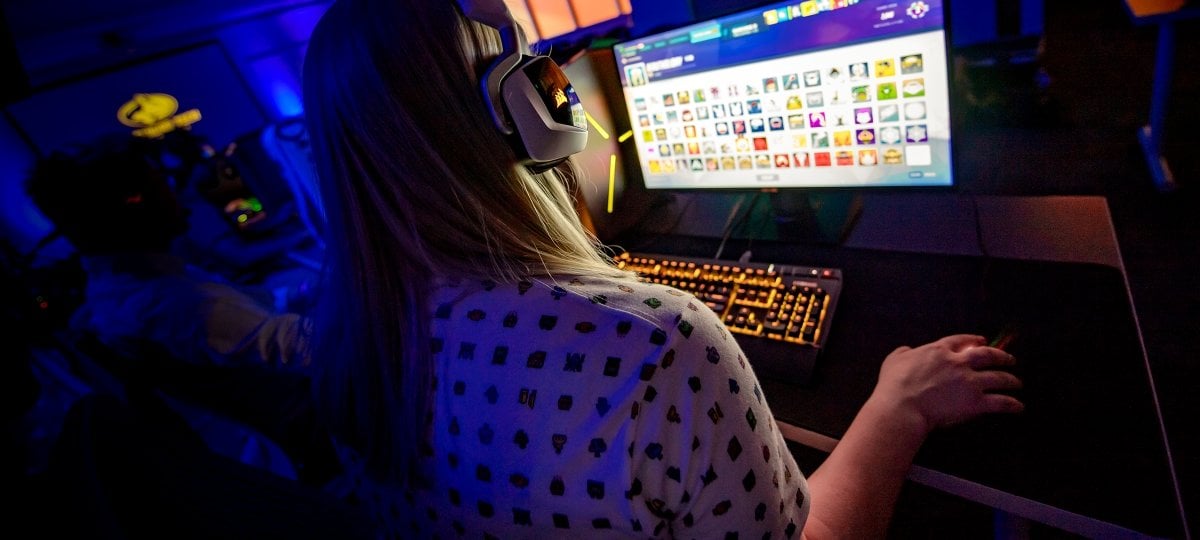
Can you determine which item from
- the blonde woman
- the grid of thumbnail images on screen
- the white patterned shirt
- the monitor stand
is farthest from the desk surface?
the white patterned shirt

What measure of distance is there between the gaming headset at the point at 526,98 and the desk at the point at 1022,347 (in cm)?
49

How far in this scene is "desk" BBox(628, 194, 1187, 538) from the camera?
0.59 m

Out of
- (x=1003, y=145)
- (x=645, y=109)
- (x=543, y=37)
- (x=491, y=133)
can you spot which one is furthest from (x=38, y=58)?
(x=1003, y=145)

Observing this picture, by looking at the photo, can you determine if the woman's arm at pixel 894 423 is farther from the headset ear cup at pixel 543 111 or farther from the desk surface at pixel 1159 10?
the desk surface at pixel 1159 10

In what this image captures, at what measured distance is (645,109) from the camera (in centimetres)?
117

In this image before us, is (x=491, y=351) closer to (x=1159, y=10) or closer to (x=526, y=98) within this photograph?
(x=526, y=98)

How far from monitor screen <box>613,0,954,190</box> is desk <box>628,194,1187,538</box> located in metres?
0.15

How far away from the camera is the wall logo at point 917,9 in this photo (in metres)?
0.81

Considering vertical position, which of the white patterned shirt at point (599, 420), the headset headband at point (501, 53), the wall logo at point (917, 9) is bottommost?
the white patterned shirt at point (599, 420)

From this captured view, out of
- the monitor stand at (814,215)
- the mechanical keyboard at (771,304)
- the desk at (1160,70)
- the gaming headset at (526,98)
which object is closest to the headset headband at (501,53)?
the gaming headset at (526,98)

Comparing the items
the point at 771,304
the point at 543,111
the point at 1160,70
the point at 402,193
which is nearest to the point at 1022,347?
the point at 771,304

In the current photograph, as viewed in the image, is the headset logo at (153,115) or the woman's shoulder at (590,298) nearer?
the woman's shoulder at (590,298)

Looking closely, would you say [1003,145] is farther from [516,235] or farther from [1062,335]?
[516,235]

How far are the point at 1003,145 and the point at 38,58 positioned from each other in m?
5.24
